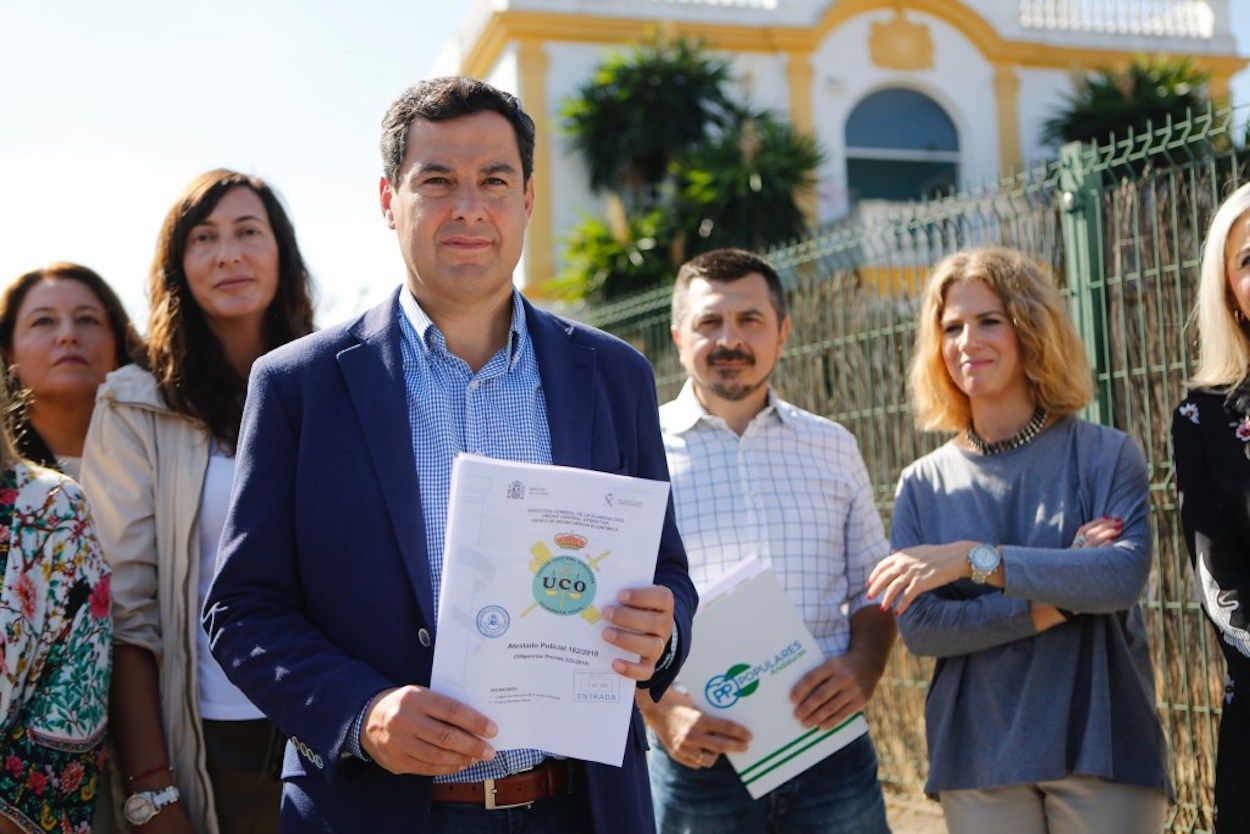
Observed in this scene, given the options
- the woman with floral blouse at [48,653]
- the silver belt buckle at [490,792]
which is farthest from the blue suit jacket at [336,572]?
the woman with floral blouse at [48,653]

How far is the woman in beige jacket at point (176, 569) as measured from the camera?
3.03 metres

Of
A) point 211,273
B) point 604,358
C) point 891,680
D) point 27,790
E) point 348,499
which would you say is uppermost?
point 211,273

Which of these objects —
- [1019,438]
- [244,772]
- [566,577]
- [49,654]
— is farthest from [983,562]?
[49,654]

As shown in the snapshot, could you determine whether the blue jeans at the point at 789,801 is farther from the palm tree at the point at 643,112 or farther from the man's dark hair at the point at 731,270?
the palm tree at the point at 643,112

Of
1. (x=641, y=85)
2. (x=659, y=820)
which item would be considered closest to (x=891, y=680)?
(x=659, y=820)

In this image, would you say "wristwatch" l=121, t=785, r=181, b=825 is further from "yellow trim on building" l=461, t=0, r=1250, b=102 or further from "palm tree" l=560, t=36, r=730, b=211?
"yellow trim on building" l=461, t=0, r=1250, b=102

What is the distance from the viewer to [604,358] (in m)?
2.57

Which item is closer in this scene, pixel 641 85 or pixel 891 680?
pixel 891 680

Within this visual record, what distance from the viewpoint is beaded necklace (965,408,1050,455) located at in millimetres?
3494

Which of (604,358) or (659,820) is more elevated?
(604,358)

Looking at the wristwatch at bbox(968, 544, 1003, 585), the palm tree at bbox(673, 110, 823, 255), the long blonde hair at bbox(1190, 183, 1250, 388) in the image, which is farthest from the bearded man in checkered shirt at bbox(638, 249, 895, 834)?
the palm tree at bbox(673, 110, 823, 255)

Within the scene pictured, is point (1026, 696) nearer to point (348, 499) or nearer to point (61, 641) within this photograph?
point (348, 499)

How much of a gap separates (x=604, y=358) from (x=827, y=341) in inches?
177

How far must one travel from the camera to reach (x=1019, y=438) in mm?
3506
